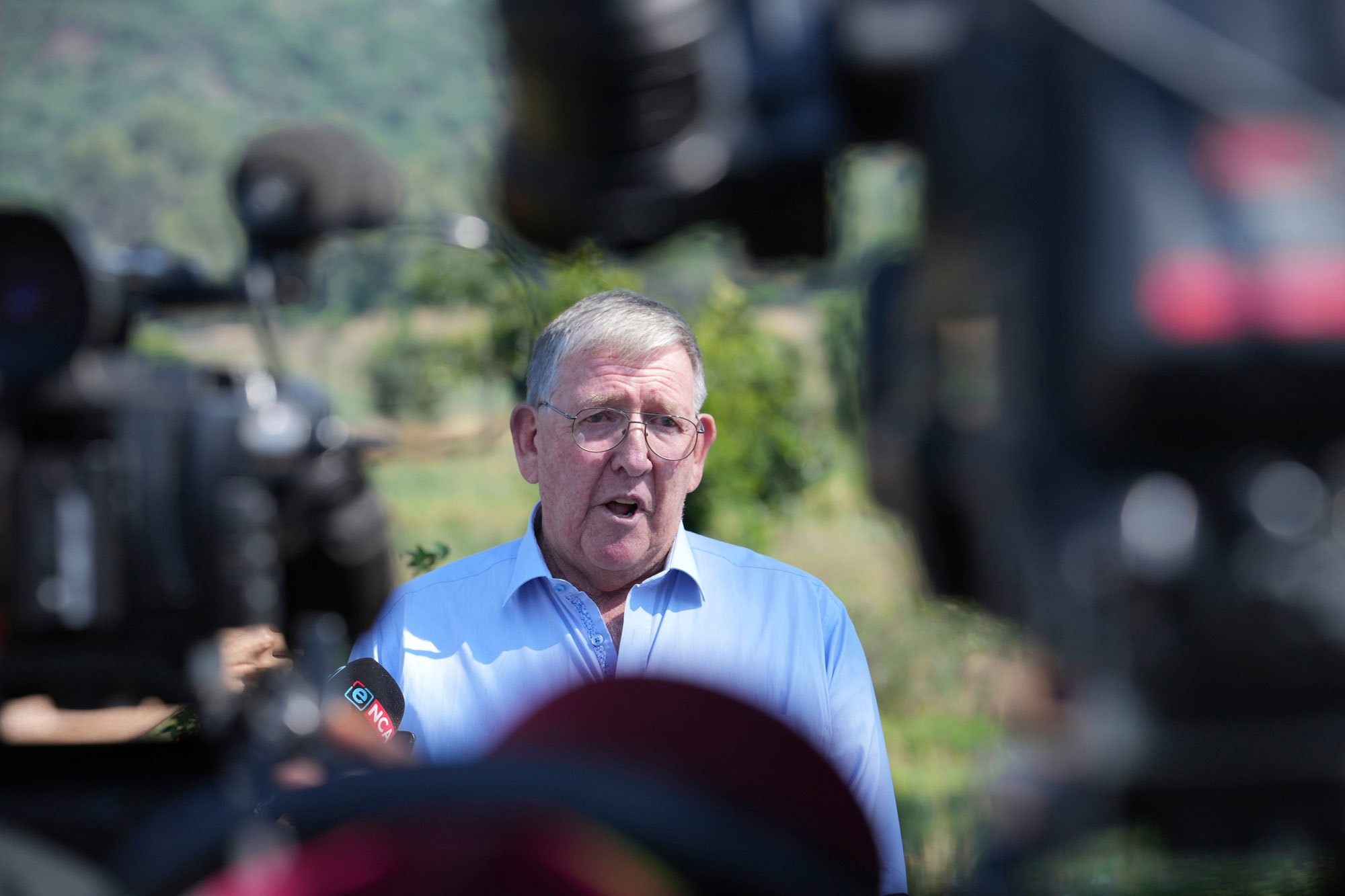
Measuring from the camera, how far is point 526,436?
2.04 meters

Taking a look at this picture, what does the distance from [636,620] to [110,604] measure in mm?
959

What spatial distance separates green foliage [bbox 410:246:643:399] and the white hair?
1933 millimetres

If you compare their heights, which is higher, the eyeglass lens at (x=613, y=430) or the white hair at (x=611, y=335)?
the white hair at (x=611, y=335)

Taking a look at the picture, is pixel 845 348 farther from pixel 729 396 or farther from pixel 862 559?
pixel 862 559

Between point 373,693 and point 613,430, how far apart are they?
1.75 feet

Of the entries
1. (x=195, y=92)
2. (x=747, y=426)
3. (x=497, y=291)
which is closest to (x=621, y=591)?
(x=497, y=291)

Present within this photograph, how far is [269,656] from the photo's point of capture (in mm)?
2117

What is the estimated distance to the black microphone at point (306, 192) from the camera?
9.77 feet

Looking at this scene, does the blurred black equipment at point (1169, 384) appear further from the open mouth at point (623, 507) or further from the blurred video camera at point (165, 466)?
the blurred video camera at point (165, 466)

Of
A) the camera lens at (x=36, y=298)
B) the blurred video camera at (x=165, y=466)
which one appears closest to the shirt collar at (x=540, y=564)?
the blurred video camera at (x=165, y=466)

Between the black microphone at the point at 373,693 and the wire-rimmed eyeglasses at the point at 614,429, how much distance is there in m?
0.46

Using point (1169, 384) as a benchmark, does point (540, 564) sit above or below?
below

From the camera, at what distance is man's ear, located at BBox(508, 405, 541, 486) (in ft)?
6.66

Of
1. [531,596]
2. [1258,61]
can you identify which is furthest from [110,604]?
[1258,61]
